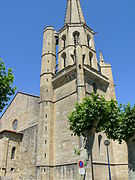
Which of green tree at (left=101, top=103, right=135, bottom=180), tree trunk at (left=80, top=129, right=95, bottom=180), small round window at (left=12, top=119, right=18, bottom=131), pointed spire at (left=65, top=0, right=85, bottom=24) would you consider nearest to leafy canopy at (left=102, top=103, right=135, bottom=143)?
green tree at (left=101, top=103, right=135, bottom=180)

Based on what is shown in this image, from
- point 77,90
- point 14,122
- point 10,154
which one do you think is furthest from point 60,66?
point 10,154

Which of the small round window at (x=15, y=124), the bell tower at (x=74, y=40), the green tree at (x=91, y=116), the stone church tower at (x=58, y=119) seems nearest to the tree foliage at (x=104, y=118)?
the green tree at (x=91, y=116)

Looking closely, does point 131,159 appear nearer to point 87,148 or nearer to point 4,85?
point 87,148

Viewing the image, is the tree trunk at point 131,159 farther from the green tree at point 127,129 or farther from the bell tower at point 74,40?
the bell tower at point 74,40

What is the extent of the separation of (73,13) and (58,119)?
17.1 m

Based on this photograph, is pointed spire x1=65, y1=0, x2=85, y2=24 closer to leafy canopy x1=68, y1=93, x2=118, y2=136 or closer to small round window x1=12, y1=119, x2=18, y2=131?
small round window x1=12, y1=119, x2=18, y2=131

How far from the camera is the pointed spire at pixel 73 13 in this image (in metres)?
26.9

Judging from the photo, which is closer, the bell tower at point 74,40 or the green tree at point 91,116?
the green tree at point 91,116

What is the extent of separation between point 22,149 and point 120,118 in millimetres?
13216

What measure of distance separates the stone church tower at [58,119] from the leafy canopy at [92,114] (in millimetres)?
3367

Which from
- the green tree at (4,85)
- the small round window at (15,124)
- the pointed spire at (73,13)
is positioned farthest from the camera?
the pointed spire at (73,13)

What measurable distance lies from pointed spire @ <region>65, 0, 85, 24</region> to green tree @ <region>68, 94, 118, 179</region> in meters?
17.1

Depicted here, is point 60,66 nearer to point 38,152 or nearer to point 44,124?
point 44,124

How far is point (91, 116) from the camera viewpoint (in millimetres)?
12805
